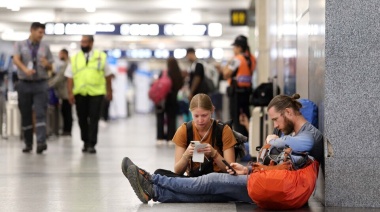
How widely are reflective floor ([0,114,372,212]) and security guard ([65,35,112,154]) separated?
45 centimetres

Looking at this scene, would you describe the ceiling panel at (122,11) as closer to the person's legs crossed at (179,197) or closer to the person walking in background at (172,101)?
the person walking in background at (172,101)

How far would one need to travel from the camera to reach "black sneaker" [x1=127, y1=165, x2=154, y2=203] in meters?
7.22

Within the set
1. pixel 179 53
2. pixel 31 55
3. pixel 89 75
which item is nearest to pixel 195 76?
pixel 89 75

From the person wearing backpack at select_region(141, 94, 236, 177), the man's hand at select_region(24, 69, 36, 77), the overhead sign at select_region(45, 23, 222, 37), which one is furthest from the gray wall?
the overhead sign at select_region(45, 23, 222, 37)

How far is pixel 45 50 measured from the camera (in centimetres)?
1385

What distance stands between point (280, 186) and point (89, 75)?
7724 millimetres

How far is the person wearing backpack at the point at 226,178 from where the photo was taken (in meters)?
7.23

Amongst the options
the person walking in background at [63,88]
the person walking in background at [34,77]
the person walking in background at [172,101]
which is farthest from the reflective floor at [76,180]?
the person walking in background at [63,88]

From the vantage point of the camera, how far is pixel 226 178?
Result: 286 inches

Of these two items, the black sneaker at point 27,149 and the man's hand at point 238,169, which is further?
the black sneaker at point 27,149

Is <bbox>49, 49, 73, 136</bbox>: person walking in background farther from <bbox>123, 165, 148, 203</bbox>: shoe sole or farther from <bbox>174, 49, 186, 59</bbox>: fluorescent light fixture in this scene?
<bbox>174, 49, 186, 59</bbox>: fluorescent light fixture

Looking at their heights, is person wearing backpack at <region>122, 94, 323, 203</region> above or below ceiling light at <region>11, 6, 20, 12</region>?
below

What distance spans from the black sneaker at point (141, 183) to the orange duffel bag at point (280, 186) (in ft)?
2.85

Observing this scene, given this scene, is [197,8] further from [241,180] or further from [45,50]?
[241,180]
